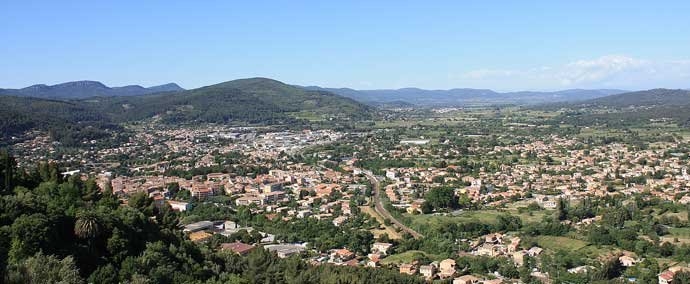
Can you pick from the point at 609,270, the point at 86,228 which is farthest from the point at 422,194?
the point at 86,228

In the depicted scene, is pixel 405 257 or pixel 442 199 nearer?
pixel 405 257

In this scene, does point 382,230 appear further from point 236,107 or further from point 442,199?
point 236,107

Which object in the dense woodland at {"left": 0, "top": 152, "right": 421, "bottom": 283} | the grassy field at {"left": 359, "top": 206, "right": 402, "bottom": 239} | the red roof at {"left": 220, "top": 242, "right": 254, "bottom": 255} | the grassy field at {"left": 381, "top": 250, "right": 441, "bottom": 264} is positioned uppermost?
the dense woodland at {"left": 0, "top": 152, "right": 421, "bottom": 283}

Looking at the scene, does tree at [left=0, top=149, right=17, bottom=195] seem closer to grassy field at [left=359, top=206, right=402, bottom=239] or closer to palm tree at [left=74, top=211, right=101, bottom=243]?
palm tree at [left=74, top=211, right=101, bottom=243]

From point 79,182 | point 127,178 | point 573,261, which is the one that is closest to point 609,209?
point 573,261

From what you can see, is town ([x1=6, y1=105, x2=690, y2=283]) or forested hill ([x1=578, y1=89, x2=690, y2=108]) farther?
forested hill ([x1=578, y1=89, x2=690, y2=108])

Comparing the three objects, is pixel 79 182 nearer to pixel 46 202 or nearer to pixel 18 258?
pixel 46 202

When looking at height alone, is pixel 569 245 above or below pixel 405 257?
below

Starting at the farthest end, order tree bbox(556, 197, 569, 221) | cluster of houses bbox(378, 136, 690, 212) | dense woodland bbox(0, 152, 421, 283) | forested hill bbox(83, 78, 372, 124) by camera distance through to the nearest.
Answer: forested hill bbox(83, 78, 372, 124) → cluster of houses bbox(378, 136, 690, 212) → tree bbox(556, 197, 569, 221) → dense woodland bbox(0, 152, 421, 283)

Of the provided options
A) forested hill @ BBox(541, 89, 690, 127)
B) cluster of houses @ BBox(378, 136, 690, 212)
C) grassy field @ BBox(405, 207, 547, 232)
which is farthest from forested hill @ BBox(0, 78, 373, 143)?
grassy field @ BBox(405, 207, 547, 232)

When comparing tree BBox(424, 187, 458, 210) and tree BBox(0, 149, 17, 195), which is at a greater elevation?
tree BBox(0, 149, 17, 195)
